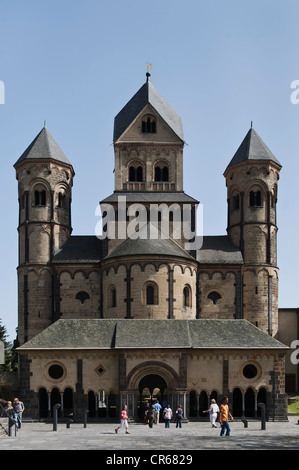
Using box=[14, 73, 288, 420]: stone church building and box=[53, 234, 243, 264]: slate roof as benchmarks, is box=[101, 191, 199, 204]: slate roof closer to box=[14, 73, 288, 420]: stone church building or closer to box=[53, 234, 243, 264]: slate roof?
box=[14, 73, 288, 420]: stone church building

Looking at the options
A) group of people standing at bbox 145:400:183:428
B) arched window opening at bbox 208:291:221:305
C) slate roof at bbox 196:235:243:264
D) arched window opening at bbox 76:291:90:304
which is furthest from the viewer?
slate roof at bbox 196:235:243:264

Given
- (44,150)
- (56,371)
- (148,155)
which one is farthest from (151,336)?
(44,150)

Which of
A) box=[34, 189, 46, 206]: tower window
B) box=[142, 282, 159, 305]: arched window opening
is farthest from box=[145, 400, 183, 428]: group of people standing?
box=[34, 189, 46, 206]: tower window

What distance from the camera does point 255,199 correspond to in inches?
2790

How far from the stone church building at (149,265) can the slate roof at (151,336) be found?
0.14 m

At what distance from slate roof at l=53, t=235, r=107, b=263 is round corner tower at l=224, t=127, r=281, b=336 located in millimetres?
13102

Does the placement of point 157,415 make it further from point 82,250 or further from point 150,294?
point 82,250

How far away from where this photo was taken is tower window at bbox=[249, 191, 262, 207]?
232 feet

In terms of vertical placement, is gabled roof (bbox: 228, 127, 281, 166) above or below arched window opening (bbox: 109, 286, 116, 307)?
above

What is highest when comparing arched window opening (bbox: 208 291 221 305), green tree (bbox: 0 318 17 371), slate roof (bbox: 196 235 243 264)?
slate roof (bbox: 196 235 243 264)

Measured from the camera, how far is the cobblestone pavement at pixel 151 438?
29831 millimetres

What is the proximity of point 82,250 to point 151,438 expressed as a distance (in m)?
37.1

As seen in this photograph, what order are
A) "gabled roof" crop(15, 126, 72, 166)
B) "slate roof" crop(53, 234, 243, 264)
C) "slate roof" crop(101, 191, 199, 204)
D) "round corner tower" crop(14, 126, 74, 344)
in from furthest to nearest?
1. "slate roof" crop(101, 191, 199, 204)
2. "gabled roof" crop(15, 126, 72, 166)
3. "round corner tower" crop(14, 126, 74, 344)
4. "slate roof" crop(53, 234, 243, 264)
